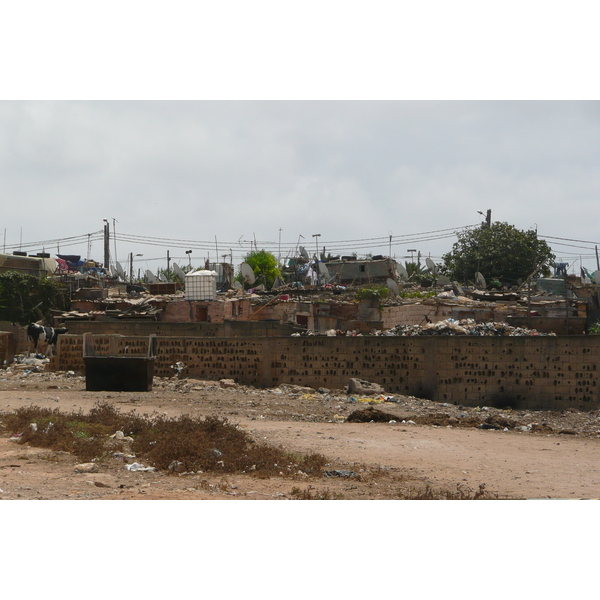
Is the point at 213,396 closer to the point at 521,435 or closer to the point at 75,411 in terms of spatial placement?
the point at 75,411

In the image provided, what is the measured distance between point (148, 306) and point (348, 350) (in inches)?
488

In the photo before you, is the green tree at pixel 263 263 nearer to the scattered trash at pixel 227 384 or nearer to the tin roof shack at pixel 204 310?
the tin roof shack at pixel 204 310

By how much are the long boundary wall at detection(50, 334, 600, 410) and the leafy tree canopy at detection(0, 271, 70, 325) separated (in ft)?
41.6

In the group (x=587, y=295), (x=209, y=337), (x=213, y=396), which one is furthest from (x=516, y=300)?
(x=213, y=396)

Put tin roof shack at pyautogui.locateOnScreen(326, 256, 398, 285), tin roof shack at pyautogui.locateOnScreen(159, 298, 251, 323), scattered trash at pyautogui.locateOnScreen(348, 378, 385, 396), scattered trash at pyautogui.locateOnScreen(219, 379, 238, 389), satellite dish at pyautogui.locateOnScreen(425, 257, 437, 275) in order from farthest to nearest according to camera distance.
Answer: satellite dish at pyautogui.locateOnScreen(425, 257, 437, 275) → tin roof shack at pyautogui.locateOnScreen(326, 256, 398, 285) → tin roof shack at pyautogui.locateOnScreen(159, 298, 251, 323) → scattered trash at pyautogui.locateOnScreen(219, 379, 238, 389) → scattered trash at pyautogui.locateOnScreen(348, 378, 385, 396)

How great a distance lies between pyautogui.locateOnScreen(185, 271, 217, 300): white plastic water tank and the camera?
2819cm

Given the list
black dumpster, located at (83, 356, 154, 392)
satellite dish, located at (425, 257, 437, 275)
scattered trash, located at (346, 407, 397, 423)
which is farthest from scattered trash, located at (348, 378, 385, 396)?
satellite dish, located at (425, 257, 437, 275)

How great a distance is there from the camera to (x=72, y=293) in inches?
1328

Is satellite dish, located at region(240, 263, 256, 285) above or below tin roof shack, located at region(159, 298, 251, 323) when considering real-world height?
above

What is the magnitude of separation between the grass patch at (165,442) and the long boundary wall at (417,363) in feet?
24.3

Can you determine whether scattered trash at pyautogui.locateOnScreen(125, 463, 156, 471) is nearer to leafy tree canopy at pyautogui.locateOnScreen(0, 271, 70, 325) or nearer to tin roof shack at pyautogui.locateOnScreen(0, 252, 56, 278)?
leafy tree canopy at pyautogui.locateOnScreen(0, 271, 70, 325)

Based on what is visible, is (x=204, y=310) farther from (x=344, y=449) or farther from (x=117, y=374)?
(x=344, y=449)

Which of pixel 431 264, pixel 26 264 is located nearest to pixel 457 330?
pixel 431 264

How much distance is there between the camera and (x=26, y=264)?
120ft
